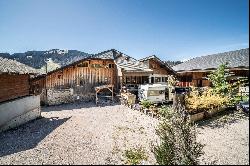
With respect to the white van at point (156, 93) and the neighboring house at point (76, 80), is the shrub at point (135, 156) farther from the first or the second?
the neighboring house at point (76, 80)

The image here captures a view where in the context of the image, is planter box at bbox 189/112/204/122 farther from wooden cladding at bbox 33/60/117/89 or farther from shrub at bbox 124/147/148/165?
wooden cladding at bbox 33/60/117/89

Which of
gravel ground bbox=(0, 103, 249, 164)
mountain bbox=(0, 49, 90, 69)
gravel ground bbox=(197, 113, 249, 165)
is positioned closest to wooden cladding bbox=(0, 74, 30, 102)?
gravel ground bbox=(0, 103, 249, 164)

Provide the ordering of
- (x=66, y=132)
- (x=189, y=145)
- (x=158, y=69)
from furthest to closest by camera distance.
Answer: (x=158, y=69) → (x=66, y=132) → (x=189, y=145)

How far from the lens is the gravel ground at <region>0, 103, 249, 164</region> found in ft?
34.2

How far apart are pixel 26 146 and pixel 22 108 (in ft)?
21.6

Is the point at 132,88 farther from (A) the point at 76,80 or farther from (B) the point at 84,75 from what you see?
(A) the point at 76,80

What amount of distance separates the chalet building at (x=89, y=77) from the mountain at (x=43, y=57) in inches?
1360

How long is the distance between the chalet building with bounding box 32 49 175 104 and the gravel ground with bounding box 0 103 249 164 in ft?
27.5

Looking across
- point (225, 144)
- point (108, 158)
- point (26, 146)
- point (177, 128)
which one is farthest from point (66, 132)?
point (225, 144)

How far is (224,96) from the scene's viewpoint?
20766 mm

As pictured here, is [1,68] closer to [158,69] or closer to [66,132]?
[66,132]

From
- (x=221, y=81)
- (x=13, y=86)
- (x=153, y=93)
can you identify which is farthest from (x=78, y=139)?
(x=221, y=81)

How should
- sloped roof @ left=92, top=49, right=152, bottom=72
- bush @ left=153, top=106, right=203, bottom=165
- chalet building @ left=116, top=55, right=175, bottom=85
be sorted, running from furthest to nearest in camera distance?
1. sloped roof @ left=92, top=49, right=152, bottom=72
2. chalet building @ left=116, top=55, right=175, bottom=85
3. bush @ left=153, top=106, right=203, bottom=165

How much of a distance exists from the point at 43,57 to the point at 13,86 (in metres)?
57.4
